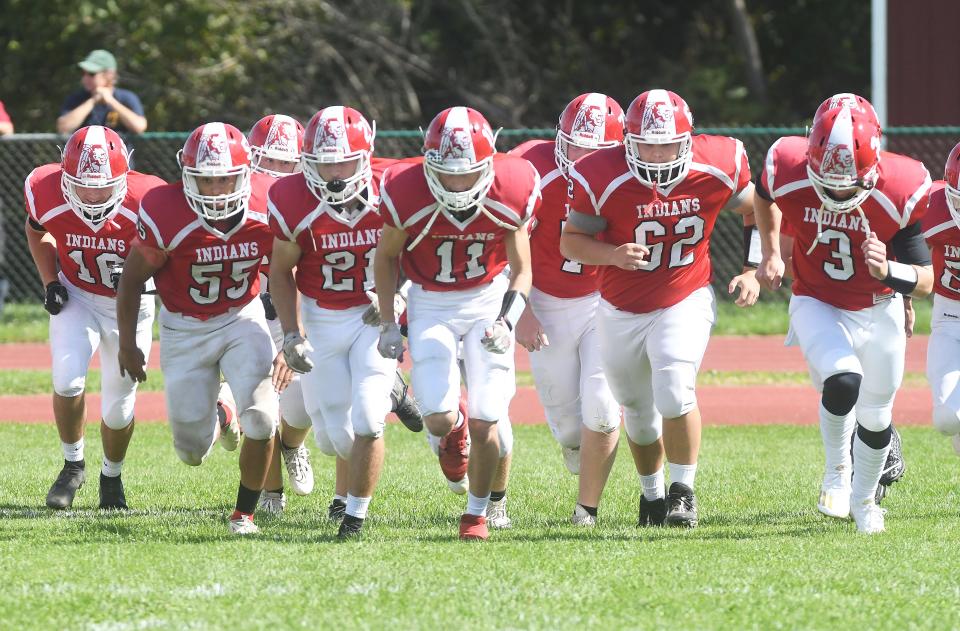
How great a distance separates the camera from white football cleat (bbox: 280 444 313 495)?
7.11 metres

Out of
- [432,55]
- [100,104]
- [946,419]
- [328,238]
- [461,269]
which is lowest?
[946,419]

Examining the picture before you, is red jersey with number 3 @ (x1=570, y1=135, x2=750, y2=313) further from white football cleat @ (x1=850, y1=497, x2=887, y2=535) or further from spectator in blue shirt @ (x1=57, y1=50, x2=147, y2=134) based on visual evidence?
spectator in blue shirt @ (x1=57, y1=50, x2=147, y2=134)

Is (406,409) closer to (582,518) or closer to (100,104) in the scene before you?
(582,518)

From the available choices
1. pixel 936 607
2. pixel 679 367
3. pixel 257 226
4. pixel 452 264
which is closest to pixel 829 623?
pixel 936 607

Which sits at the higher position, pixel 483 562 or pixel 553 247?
pixel 553 247

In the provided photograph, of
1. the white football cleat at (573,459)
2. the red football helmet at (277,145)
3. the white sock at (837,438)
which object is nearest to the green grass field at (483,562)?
the white football cleat at (573,459)

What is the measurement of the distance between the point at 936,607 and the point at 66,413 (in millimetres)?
4192

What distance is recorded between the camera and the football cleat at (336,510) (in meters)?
6.53

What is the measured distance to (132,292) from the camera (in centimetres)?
620

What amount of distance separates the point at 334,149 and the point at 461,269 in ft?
2.33

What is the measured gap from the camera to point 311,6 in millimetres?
17078

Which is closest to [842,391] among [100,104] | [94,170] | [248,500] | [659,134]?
[659,134]

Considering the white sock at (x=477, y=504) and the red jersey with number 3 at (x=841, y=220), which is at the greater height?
the red jersey with number 3 at (x=841, y=220)

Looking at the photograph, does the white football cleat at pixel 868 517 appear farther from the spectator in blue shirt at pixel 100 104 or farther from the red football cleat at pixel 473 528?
the spectator in blue shirt at pixel 100 104
